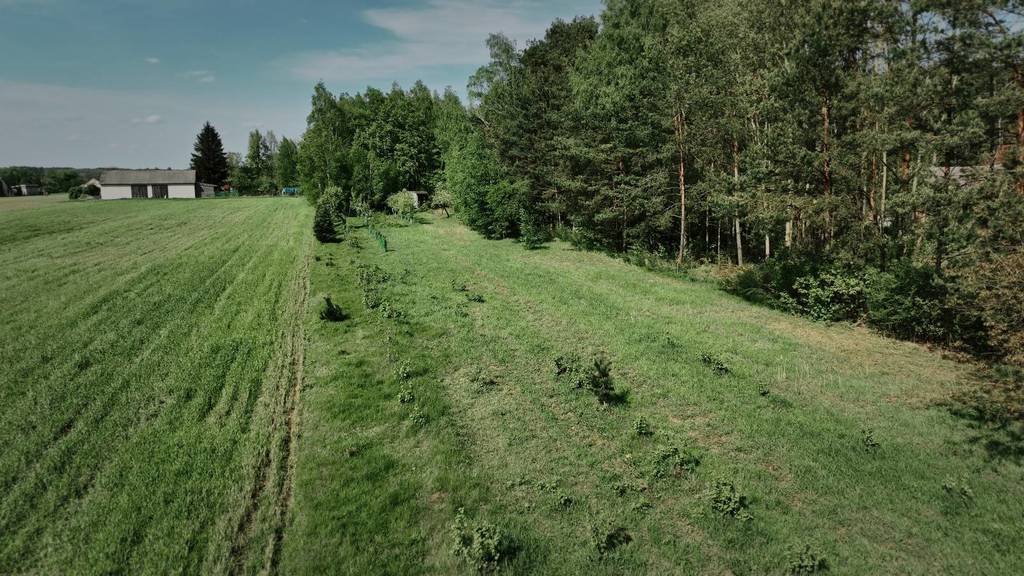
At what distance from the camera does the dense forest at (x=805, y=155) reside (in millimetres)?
11383

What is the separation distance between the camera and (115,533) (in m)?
6.11

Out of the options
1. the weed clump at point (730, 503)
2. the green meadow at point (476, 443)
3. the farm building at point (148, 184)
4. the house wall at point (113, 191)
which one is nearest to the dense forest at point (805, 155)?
the green meadow at point (476, 443)

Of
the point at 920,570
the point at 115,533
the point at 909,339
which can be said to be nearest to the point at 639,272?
the point at 909,339

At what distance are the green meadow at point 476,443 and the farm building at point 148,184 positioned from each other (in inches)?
2995

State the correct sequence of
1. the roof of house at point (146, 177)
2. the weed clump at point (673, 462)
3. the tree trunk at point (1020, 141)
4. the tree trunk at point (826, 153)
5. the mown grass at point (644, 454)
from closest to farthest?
the mown grass at point (644, 454)
the weed clump at point (673, 462)
the tree trunk at point (1020, 141)
the tree trunk at point (826, 153)
the roof of house at point (146, 177)

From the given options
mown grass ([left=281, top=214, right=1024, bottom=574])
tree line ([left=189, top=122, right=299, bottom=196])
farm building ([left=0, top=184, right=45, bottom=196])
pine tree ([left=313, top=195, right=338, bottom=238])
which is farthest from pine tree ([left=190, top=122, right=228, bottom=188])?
mown grass ([left=281, top=214, right=1024, bottom=574])

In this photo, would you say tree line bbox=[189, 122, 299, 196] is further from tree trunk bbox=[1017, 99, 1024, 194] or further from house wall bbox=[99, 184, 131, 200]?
tree trunk bbox=[1017, 99, 1024, 194]

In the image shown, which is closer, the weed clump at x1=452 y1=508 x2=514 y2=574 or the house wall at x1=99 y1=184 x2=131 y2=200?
the weed clump at x1=452 y1=508 x2=514 y2=574

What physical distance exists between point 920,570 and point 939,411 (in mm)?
5483

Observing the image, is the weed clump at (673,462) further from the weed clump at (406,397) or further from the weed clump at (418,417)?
the weed clump at (406,397)

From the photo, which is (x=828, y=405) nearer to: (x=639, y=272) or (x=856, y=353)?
(x=856, y=353)

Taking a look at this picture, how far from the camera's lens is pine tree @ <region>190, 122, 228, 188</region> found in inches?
3452

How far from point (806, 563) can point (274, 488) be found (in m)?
7.48

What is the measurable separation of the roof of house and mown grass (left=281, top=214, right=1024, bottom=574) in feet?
276
